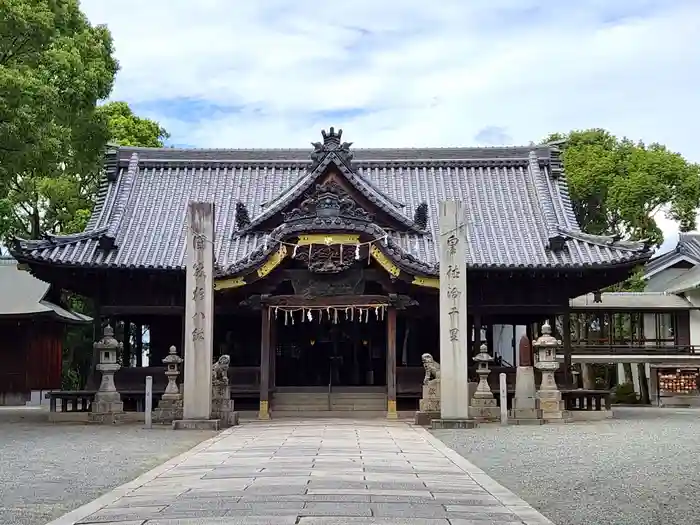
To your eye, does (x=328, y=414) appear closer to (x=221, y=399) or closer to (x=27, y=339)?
(x=221, y=399)

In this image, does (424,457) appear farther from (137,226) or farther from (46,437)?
(137,226)

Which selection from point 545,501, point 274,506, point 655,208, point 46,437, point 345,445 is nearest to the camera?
point 274,506

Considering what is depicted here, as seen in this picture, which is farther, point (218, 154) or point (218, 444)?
point (218, 154)

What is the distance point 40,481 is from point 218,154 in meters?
20.0

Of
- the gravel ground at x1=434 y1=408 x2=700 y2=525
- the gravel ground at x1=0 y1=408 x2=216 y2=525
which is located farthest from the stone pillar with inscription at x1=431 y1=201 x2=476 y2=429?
the gravel ground at x1=0 y1=408 x2=216 y2=525

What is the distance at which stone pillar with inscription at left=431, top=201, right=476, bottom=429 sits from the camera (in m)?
18.7

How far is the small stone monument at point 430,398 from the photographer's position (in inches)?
778

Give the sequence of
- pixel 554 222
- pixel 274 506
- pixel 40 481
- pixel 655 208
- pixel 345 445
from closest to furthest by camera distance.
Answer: pixel 274 506, pixel 40 481, pixel 345 445, pixel 554 222, pixel 655 208

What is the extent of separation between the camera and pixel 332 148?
2394 centimetres

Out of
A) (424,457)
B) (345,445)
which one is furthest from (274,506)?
(345,445)

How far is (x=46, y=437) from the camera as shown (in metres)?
16.9

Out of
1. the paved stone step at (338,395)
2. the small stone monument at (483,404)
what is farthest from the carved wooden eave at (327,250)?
the paved stone step at (338,395)

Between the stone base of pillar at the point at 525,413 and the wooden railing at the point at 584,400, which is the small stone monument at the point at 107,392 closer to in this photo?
the stone base of pillar at the point at 525,413

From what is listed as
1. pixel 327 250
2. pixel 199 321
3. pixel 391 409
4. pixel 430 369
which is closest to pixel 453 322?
pixel 430 369
